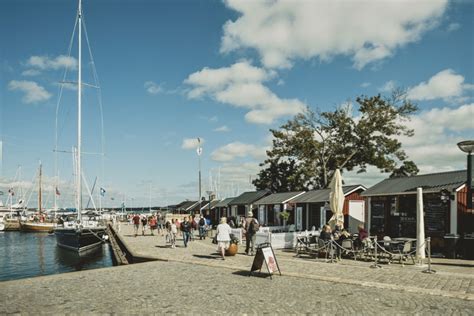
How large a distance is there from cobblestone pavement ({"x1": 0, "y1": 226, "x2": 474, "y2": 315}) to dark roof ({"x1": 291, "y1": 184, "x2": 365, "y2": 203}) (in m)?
15.0

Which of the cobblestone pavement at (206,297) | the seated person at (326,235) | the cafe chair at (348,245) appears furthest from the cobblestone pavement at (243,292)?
the seated person at (326,235)

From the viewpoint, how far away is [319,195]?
99.2 feet

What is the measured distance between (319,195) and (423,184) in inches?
431

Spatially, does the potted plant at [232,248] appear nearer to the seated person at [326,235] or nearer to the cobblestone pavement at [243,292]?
the cobblestone pavement at [243,292]

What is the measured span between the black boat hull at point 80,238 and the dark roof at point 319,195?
15.8 metres

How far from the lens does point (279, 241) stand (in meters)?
19.6

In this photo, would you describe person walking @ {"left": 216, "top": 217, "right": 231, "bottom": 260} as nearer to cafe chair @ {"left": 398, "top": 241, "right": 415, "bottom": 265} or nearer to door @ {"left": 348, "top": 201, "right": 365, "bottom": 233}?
cafe chair @ {"left": 398, "top": 241, "right": 415, "bottom": 265}

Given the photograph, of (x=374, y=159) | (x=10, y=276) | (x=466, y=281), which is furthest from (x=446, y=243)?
(x=374, y=159)

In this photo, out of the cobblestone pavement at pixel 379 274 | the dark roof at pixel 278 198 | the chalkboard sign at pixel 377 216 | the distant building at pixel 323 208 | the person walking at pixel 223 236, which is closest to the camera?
the cobblestone pavement at pixel 379 274

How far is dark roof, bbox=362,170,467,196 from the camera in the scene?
18.1m

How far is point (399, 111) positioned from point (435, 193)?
24.9 meters

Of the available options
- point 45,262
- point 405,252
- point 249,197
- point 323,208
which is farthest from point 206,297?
point 249,197

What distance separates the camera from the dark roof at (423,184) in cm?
1808

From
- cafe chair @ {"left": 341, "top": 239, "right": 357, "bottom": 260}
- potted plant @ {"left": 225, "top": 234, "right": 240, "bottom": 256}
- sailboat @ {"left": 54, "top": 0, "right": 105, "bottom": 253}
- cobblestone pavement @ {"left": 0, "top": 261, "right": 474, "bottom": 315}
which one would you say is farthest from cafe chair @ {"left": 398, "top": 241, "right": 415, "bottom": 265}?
sailboat @ {"left": 54, "top": 0, "right": 105, "bottom": 253}
